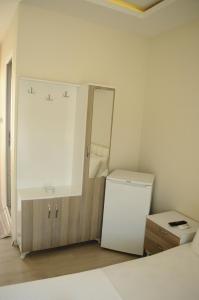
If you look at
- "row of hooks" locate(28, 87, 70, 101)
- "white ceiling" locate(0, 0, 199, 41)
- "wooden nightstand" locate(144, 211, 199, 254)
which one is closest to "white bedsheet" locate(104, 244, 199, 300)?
"wooden nightstand" locate(144, 211, 199, 254)

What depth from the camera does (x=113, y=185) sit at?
2.65 metres

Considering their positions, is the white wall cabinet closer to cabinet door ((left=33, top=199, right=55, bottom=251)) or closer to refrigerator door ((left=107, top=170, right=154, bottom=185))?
cabinet door ((left=33, top=199, right=55, bottom=251))

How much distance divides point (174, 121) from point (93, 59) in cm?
122

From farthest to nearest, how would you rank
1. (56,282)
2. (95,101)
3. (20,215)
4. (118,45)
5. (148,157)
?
(148,157)
(118,45)
(95,101)
(20,215)
(56,282)

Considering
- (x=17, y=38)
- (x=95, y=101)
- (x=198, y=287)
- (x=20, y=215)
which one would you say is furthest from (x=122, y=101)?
(x=198, y=287)

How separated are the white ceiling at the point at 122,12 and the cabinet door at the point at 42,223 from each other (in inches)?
79.0

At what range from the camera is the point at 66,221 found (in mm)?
2635

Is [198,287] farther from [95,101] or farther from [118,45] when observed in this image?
[118,45]

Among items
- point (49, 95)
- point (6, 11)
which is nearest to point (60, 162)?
point (49, 95)

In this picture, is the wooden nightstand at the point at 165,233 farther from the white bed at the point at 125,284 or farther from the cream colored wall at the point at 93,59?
the cream colored wall at the point at 93,59

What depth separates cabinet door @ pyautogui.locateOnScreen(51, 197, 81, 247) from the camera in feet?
8.42

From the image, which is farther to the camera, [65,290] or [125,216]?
[125,216]

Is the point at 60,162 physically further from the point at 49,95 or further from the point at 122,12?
the point at 122,12

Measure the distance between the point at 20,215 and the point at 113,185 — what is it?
1.05 metres
